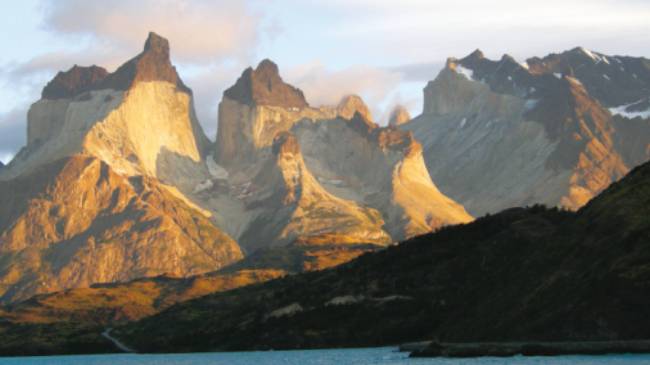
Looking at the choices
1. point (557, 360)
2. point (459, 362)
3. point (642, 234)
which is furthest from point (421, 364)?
point (642, 234)

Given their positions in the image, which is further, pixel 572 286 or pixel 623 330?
pixel 572 286

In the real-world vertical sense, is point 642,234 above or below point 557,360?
above

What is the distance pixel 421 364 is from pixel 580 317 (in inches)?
946

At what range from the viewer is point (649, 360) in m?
162

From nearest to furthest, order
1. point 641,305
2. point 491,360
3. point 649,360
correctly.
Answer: point 649,360 < point 641,305 < point 491,360

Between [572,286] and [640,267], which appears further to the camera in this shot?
[572,286]

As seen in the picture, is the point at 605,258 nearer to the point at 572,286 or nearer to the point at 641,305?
the point at 572,286

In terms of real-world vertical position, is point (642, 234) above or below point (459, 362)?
above

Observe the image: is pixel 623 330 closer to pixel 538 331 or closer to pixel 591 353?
pixel 591 353

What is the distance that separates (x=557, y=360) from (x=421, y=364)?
2395 cm

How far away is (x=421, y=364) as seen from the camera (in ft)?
633

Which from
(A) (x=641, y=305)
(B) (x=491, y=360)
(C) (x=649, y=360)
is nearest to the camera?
(C) (x=649, y=360)

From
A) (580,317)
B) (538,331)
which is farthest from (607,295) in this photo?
(538,331)

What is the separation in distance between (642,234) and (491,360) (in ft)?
96.2
